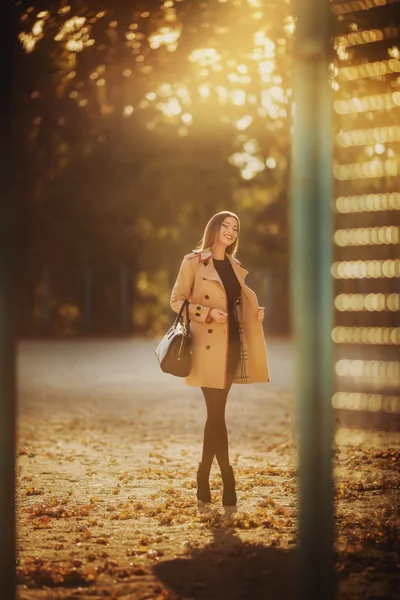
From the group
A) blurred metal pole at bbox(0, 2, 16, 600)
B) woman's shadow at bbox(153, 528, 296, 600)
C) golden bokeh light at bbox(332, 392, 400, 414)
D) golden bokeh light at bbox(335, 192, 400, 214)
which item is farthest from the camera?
golden bokeh light at bbox(332, 392, 400, 414)

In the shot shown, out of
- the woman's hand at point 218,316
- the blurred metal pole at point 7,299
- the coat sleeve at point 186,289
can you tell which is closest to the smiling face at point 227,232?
the coat sleeve at point 186,289

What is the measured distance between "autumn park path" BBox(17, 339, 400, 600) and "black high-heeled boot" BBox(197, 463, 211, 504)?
0.27 ft

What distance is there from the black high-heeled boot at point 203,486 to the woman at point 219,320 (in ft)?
0.68

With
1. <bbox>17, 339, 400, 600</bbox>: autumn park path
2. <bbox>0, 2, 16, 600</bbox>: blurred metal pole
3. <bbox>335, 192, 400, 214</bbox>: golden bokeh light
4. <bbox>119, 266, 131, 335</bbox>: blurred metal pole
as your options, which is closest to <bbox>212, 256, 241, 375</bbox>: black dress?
<bbox>17, 339, 400, 600</bbox>: autumn park path

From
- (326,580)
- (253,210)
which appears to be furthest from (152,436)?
(253,210)

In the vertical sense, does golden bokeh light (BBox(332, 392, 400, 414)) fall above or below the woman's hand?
below

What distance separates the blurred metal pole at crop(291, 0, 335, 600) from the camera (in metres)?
3.04

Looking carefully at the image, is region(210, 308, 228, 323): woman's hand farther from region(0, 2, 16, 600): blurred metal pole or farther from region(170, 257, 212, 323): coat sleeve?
region(0, 2, 16, 600): blurred metal pole

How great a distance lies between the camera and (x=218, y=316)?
21.7ft

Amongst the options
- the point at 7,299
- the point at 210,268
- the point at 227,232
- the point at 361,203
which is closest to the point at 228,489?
the point at 210,268

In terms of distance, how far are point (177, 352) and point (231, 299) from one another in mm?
564

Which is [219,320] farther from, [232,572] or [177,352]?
[232,572]

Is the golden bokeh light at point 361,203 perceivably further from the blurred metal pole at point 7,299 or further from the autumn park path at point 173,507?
the autumn park path at point 173,507

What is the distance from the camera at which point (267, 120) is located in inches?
602
